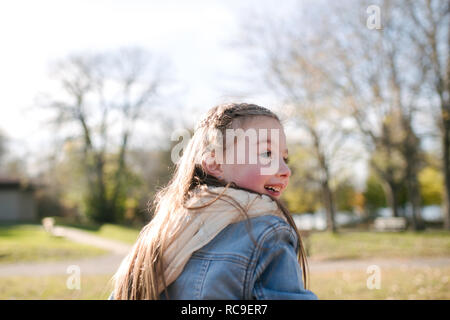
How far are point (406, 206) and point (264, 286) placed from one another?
5061cm

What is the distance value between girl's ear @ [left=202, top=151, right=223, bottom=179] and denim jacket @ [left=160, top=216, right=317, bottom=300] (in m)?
0.28

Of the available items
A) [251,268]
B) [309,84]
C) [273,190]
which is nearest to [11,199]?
[309,84]

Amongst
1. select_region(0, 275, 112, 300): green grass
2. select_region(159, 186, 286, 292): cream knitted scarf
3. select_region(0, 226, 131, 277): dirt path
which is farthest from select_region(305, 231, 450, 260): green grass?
select_region(159, 186, 286, 292): cream knitted scarf

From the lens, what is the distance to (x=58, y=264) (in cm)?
1205

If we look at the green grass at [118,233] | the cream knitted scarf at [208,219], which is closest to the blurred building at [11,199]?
the green grass at [118,233]

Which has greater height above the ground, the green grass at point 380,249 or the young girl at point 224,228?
the young girl at point 224,228

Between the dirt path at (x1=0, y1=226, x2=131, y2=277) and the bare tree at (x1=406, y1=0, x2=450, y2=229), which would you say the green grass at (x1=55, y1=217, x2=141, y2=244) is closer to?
the dirt path at (x1=0, y1=226, x2=131, y2=277)

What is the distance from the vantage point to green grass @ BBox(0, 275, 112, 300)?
664 centimetres

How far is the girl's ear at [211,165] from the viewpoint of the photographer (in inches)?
61.7

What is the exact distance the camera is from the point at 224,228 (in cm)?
140

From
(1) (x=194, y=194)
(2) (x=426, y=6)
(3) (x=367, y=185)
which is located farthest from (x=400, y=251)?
(3) (x=367, y=185)

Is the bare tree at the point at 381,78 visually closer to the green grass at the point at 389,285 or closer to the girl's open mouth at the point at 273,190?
the green grass at the point at 389,285

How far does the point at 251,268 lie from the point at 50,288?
24.3 feet

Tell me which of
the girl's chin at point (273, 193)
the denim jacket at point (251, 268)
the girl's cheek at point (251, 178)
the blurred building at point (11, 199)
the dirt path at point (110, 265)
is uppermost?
the girl's cheek at point (251, 178)
